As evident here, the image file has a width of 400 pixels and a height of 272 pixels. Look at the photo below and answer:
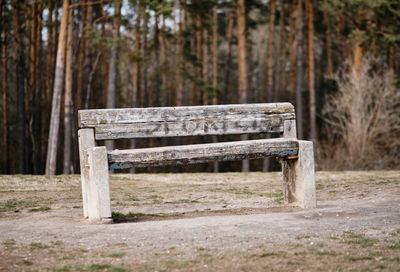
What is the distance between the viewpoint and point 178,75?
26.8 m

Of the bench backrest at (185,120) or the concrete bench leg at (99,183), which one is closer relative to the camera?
the concrete bench leg at (99,183)

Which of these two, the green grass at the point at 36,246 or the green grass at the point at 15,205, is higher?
the green grass at the point at 36,246

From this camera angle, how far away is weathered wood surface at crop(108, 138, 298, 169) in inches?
252

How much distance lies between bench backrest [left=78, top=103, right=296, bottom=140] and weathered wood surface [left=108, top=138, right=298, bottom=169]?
269mm

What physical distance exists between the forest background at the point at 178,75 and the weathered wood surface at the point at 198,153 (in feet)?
40.8

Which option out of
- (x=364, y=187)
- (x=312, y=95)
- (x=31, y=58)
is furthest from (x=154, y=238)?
(x=31, y=58)

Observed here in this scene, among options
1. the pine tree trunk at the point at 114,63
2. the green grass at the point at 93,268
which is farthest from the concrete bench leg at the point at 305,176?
the pine tree trunk at the point at 114,63

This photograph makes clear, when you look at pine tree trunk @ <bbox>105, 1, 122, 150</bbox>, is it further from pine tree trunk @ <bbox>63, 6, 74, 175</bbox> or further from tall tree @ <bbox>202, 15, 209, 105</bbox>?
tall tree @ <bbox>202, 15, 209, 105</bbox>

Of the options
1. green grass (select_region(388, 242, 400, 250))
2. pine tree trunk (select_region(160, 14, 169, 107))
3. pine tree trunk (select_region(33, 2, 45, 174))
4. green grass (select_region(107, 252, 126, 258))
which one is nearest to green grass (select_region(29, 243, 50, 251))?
green grass (select_region(107, 252, 126, 258))

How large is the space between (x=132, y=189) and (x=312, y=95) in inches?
679

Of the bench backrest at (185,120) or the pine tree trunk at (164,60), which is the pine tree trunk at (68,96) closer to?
the pine tree trunk at (164,60)

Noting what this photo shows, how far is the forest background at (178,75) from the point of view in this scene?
2078cm

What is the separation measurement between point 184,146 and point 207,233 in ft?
4.73

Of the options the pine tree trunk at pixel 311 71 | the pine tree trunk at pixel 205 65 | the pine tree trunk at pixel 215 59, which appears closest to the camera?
the pine tree trunk at pixel 311 71
